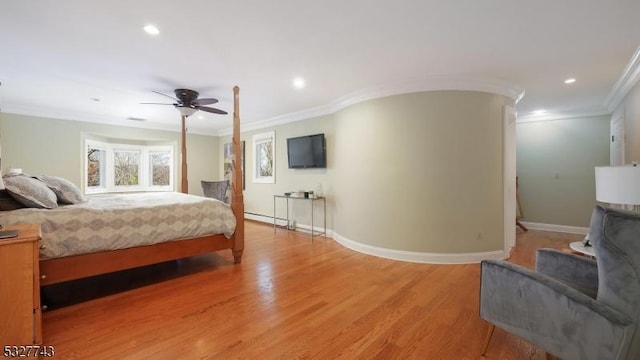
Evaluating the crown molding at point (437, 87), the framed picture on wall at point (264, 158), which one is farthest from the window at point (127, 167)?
the crown molding at point (437, 87)

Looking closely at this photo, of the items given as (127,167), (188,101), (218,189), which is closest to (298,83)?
(188,101)

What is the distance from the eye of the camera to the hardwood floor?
178cm

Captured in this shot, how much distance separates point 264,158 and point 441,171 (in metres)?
4.01

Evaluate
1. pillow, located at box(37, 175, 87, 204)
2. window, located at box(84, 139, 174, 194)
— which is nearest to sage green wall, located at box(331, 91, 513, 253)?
pillow, located at box(37, 175, 87, 204)

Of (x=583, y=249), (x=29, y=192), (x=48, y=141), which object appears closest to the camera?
(x=583, y=249)

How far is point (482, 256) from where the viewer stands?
3527 millimetres

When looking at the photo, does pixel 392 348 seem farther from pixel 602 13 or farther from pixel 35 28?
pixel 35 28

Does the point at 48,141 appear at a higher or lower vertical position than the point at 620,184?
higher

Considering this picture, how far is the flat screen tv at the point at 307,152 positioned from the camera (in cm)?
490

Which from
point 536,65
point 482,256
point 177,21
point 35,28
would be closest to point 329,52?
point 177,21

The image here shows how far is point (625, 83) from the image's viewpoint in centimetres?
335

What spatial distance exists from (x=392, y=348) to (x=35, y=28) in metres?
3.77

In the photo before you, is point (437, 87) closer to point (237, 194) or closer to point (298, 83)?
point (298, 83)

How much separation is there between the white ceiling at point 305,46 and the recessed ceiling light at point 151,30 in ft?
0.14
